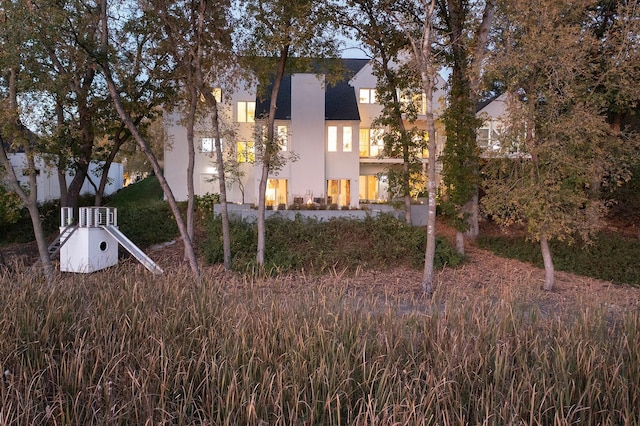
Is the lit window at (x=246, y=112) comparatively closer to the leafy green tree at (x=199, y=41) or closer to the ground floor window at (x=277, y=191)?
the ground floor window at (x=277, y=191)

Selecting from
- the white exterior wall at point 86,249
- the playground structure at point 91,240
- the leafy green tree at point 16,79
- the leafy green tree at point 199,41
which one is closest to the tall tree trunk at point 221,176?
the leafy green tree at point 199,41

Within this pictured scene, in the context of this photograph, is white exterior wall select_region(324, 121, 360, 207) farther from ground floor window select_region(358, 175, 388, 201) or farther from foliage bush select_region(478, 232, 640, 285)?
foliage bush select_region(478, 232, 640, 285)

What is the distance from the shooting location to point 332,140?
2591 cm

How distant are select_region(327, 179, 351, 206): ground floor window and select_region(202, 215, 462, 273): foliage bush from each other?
29.9ft

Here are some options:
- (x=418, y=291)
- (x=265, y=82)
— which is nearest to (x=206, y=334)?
(x=418, y=291)

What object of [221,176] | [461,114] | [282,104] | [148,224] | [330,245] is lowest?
[330,245]

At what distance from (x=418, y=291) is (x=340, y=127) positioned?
15.3 m

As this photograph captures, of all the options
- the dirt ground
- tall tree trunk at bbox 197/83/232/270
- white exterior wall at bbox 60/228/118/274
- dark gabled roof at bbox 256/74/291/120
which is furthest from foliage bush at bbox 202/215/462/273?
dark gabled roof at bbox 256/74/291/120

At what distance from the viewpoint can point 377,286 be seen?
12.6 metres

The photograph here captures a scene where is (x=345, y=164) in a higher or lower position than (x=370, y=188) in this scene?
higher

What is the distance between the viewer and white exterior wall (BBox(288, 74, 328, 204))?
971 inches

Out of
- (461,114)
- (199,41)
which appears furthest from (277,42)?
(461,114)

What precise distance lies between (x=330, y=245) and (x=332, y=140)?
11.3 metres

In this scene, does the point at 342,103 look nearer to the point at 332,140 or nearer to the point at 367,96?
the point at 367,96
